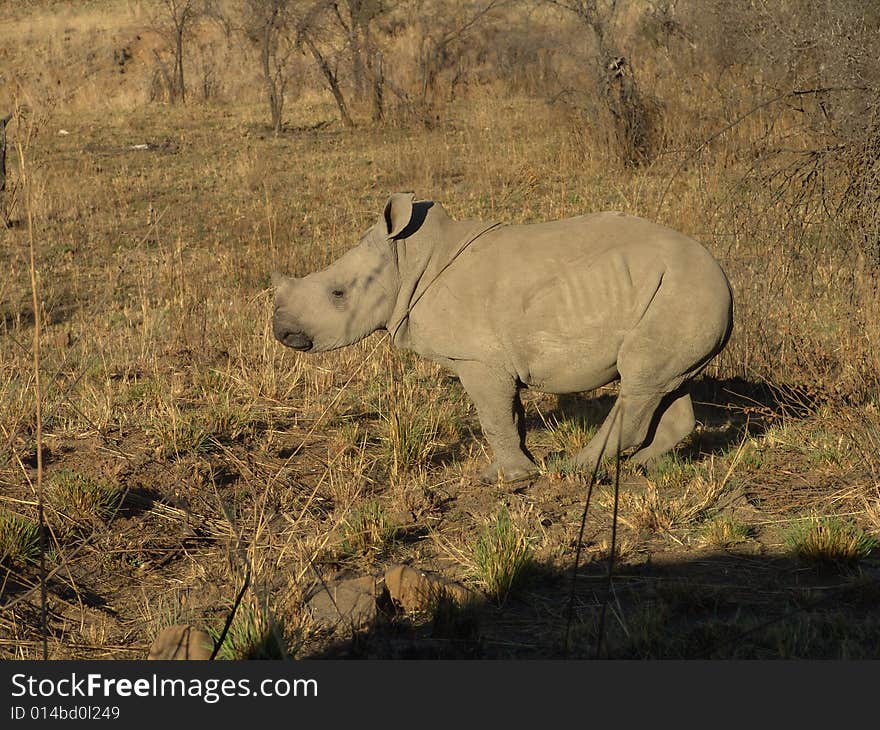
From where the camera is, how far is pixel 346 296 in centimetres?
520

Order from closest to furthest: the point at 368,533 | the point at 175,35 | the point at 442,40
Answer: the point at 368,533 → the point at 442,40 → the point at 175,35

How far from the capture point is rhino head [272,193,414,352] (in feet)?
17.0

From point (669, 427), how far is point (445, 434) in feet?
4.74

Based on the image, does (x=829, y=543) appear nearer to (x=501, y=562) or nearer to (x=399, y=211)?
(x=501, y=562)

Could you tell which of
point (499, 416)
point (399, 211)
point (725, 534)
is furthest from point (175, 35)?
point (725, 534)

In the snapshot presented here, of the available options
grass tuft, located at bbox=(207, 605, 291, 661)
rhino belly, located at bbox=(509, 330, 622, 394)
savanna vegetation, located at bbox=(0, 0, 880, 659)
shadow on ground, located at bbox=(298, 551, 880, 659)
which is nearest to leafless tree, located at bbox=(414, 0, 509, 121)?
savanna vegetation, located at bbox=(0, 0, 880, 659)

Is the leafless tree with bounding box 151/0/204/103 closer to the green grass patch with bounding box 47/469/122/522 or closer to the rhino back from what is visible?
the green grass patch with bounding box 47/469/122/522

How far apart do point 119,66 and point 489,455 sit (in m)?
25.8

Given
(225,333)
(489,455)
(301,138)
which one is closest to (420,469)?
(489,455)

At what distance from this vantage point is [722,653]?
3.68 metres

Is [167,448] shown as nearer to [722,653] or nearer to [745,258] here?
[722,653]

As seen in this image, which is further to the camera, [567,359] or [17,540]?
[567,359]

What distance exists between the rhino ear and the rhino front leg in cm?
73

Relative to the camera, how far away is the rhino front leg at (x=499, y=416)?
5.18 meters
